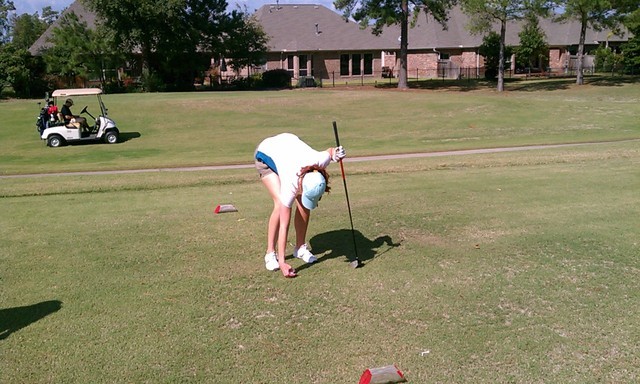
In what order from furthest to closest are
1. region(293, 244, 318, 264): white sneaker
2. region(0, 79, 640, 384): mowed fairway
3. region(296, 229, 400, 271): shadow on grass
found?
region(296, 229, 400, 271): shadow on grass < region(293, 244, 318, 264): white sneaker < region(0, 79, 640, 384): mowed fairway

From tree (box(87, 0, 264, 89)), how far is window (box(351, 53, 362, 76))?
15.6 metres

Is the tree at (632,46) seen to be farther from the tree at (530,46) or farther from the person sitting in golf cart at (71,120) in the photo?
the person sitting in golf cart at (71,120)

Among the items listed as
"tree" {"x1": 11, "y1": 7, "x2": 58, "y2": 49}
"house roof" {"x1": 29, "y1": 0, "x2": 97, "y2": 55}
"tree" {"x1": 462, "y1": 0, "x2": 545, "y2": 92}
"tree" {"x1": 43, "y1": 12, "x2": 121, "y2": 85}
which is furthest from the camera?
"tree" {"x1": 11, "y1": 7, "x2": 58, "y2": 49}

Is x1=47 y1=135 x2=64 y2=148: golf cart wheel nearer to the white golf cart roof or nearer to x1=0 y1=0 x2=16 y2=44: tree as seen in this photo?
the white golf cart roof

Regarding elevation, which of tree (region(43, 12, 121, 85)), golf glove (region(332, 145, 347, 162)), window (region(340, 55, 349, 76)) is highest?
tree (region(43, 12, 121, 85))

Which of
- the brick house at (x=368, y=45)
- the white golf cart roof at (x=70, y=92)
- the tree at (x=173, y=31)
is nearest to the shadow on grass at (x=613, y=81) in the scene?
the brick house at (x=368, y=45)

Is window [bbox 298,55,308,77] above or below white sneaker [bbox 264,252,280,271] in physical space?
above

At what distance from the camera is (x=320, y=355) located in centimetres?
500

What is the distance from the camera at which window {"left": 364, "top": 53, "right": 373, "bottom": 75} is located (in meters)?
63.7

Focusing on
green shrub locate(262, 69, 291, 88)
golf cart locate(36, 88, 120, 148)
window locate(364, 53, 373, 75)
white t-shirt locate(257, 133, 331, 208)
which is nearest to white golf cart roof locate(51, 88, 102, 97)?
golf cart locate(36, 88, 120, 148)

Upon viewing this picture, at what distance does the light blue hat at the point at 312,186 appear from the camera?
604 cm

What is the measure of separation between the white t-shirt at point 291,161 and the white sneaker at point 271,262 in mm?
824

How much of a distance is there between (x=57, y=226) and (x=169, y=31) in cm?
4031

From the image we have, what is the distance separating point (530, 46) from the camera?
57500mm
